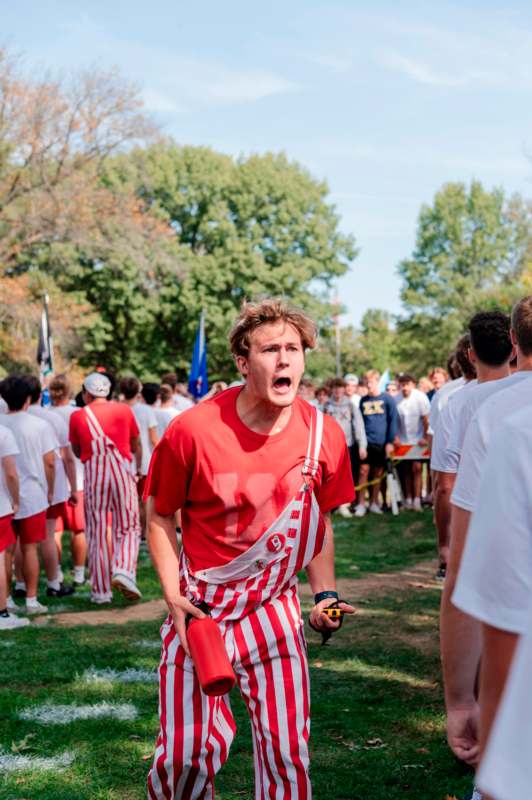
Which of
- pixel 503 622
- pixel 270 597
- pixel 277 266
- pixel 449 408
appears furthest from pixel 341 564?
pixel 277 266

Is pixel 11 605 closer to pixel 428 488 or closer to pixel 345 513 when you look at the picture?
pixel 345 513

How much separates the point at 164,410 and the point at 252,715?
10146 mm

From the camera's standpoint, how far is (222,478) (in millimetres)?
3832

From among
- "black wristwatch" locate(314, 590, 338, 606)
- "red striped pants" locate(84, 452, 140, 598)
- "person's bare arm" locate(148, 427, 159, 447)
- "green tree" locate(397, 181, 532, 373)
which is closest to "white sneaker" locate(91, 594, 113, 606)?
"red striped pants" locate(84, 452, 140, 598)

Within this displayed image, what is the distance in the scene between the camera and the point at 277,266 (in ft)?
169

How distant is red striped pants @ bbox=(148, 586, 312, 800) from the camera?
3668 millimetres

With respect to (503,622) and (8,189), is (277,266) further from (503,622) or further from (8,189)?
(503,622)

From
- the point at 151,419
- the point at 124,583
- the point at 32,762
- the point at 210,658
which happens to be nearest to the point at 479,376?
the point at 210,658

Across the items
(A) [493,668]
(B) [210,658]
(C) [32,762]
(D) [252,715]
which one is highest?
(A) [493,668]

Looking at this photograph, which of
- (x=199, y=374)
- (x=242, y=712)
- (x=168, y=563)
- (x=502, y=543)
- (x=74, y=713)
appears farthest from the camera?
(x=199, y=374)

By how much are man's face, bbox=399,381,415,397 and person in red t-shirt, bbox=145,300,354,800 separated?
45.4ft

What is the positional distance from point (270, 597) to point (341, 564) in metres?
8.84

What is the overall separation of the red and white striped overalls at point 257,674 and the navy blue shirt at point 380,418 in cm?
1341

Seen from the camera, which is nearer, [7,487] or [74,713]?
[74,713]
